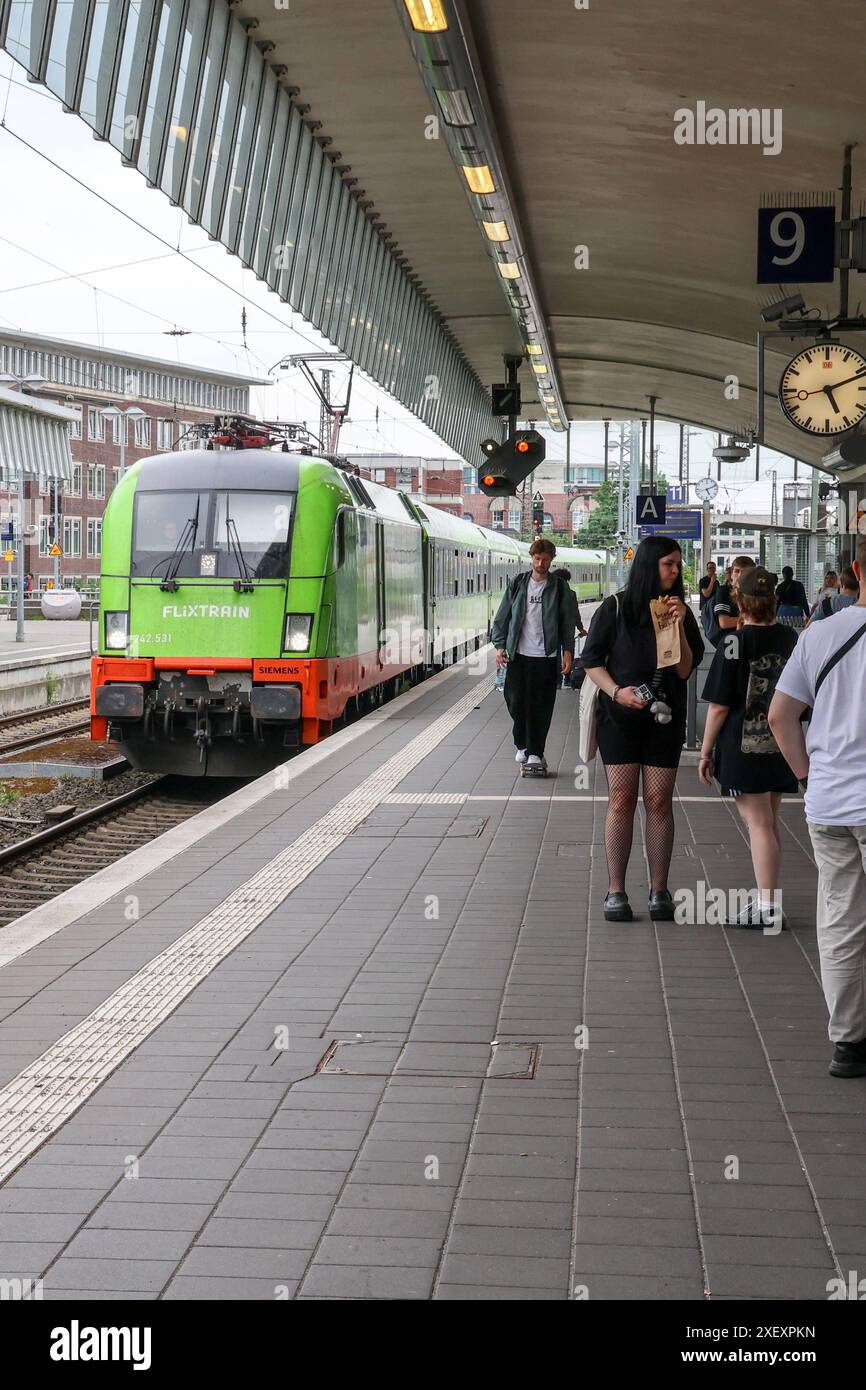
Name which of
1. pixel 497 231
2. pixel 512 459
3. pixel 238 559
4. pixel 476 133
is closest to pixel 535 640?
pixel 476 133

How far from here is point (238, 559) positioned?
48.3ft

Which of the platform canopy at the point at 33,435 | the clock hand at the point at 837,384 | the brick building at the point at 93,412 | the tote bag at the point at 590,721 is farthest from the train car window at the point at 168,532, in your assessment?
the brick building at the point at 93,412

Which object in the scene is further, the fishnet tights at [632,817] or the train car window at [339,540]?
the train car window at [339,540]

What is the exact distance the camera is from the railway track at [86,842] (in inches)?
401

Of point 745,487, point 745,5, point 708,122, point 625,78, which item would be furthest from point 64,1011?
point 745,487

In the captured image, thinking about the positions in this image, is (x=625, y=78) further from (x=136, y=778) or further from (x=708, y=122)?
(x=136, y=778)

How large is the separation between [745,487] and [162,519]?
59375 mm

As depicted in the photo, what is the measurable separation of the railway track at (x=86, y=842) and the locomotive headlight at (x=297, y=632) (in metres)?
1.65

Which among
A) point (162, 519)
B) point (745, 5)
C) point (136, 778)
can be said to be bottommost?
point (136, 778)

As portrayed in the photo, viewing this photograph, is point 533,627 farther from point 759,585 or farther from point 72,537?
point 72,537

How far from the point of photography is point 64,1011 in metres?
5.73

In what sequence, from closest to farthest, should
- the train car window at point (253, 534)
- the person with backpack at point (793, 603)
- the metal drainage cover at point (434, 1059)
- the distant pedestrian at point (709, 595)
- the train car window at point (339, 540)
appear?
the metal drainage cover at point (434, 1059) → the train car window at point (253, 534) → the train car window at point (339, 540) → the person with backpack at point (793, 603) → the distant pedestrian at point (709, 595)

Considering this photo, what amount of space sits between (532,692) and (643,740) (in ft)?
15.7

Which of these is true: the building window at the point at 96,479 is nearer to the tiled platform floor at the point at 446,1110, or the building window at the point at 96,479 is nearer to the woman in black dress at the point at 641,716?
the tiled platform floor at the point at 446,1110
